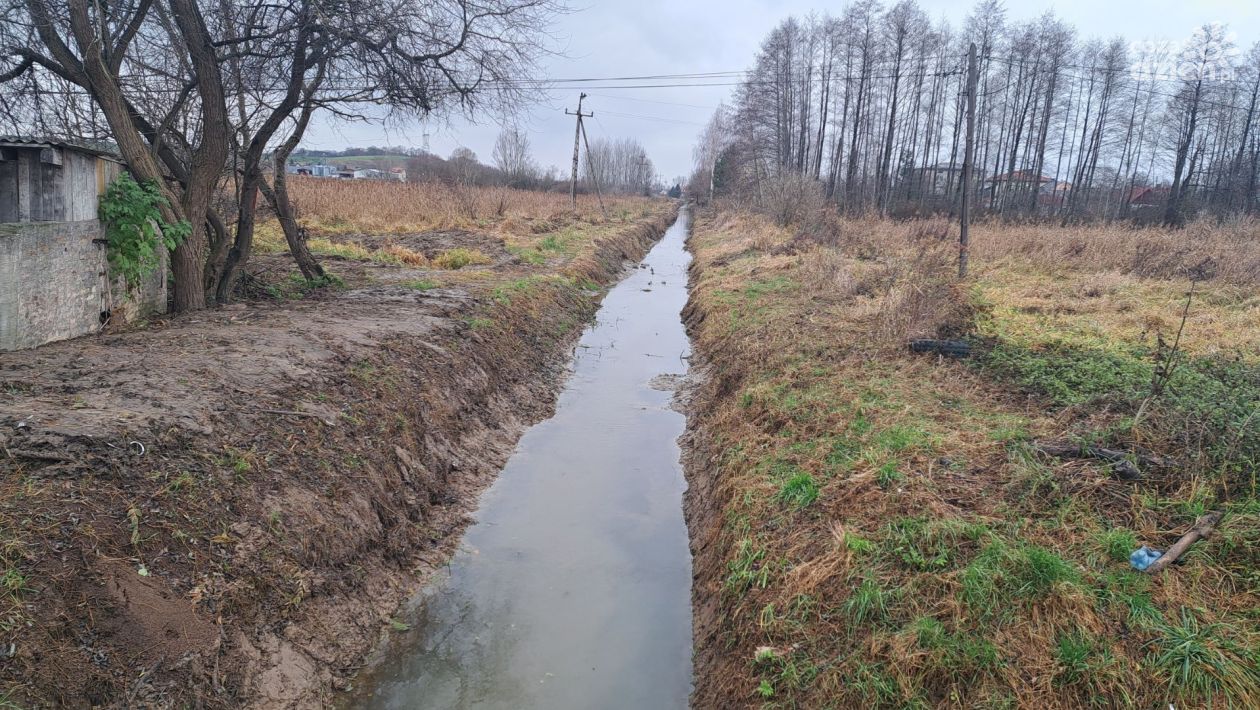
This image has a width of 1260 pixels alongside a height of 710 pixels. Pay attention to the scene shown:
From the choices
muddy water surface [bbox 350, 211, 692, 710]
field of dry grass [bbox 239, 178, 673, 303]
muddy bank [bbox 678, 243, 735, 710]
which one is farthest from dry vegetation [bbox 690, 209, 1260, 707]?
field of dry grass [bbox 239, 178, 673, 303]

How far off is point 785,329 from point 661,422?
2.38 m

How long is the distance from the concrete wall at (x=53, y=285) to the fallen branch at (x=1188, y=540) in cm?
814

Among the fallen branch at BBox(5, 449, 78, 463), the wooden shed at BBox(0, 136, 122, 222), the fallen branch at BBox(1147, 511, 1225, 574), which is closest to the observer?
the fallen branch at BBox(1147, 511, 1225, 574)

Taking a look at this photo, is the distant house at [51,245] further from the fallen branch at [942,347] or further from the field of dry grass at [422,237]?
the fallen branch at [942,347]

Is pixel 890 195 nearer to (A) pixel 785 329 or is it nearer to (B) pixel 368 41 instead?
(A) pixel 785 329

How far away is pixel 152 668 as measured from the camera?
3.14 m

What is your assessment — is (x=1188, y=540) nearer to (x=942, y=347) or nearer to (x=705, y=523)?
(x=705, y=523)

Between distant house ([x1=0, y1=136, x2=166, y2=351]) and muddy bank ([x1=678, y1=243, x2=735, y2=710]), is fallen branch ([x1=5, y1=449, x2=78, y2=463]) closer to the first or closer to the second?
distant house ([x1=0, y1=136, x2=166, y2=351])

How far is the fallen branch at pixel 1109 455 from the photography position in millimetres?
4230

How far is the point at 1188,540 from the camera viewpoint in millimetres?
3496

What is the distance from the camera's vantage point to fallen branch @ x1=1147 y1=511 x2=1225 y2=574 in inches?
135

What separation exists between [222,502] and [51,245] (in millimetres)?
3639

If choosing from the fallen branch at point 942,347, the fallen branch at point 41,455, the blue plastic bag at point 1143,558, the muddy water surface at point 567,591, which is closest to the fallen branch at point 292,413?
the fallen branch at point 41,455

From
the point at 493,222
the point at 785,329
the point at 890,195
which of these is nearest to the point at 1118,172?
the point at 890,195
